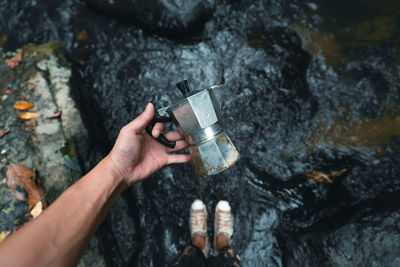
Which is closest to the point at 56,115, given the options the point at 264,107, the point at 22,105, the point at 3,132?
the point at 22,105

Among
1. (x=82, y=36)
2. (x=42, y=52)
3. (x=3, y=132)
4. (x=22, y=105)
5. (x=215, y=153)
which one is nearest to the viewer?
(x=215, y=153)

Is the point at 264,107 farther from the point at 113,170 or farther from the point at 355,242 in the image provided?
the point at 113,170

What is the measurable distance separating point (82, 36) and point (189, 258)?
3.07 m

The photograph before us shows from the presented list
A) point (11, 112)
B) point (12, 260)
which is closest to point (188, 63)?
point (11, 112)

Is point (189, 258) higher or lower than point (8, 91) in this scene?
lower

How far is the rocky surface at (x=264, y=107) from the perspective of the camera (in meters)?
2.52

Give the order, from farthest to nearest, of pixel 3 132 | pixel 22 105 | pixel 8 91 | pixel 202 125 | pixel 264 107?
pixel 264 107 → pixel 8 91 → pixel 22 105 → pixel 3 132 → pixel 202 125

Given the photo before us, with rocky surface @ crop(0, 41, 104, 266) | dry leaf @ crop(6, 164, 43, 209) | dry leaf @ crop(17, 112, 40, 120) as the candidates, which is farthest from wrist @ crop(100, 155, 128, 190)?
dry leaf @ crop(17, 112, 40, 120)

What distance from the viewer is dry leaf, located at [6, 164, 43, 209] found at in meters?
2.08

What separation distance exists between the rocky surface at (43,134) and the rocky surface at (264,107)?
186mm

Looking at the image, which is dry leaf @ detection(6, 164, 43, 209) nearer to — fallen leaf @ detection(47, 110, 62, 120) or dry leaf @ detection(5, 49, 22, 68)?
fallen leaf @ detection(47, 110, 62, 120)

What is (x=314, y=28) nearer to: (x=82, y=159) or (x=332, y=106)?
(x=332, y=106)

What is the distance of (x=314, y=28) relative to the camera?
116 inches

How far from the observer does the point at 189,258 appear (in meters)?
2.47
